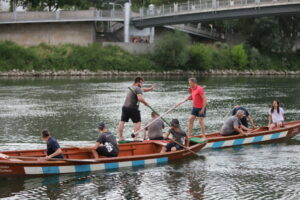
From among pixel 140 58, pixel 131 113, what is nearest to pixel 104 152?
pixel 131 113

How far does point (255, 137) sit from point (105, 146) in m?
7.34

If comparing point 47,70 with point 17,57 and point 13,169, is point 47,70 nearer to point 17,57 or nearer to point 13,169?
point 17,57

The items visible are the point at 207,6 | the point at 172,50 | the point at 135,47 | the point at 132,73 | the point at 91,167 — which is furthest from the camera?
the point at 135,47

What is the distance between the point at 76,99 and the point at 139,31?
139 ft

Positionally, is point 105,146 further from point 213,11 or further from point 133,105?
point 213,11

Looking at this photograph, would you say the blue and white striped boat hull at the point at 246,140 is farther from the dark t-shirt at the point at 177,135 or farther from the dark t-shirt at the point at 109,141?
the dark t-shirt at the point at 109,141

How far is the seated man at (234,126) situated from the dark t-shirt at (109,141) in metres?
5.78

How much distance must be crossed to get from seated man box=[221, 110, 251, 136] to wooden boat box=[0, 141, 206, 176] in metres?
2.34

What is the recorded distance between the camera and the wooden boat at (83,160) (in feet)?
58.9

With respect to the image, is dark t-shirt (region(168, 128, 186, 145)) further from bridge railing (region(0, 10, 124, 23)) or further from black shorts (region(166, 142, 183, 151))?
bridge railing (region(0, 10, 124, 23))

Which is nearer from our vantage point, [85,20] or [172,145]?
[172,145]

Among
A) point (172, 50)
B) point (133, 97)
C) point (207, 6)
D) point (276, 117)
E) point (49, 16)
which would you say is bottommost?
point (276, 117)

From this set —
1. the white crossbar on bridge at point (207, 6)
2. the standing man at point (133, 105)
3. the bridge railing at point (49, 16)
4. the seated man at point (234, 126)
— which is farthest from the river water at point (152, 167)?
the bridge railing at point (49, 16)

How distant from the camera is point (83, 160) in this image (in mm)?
18781
